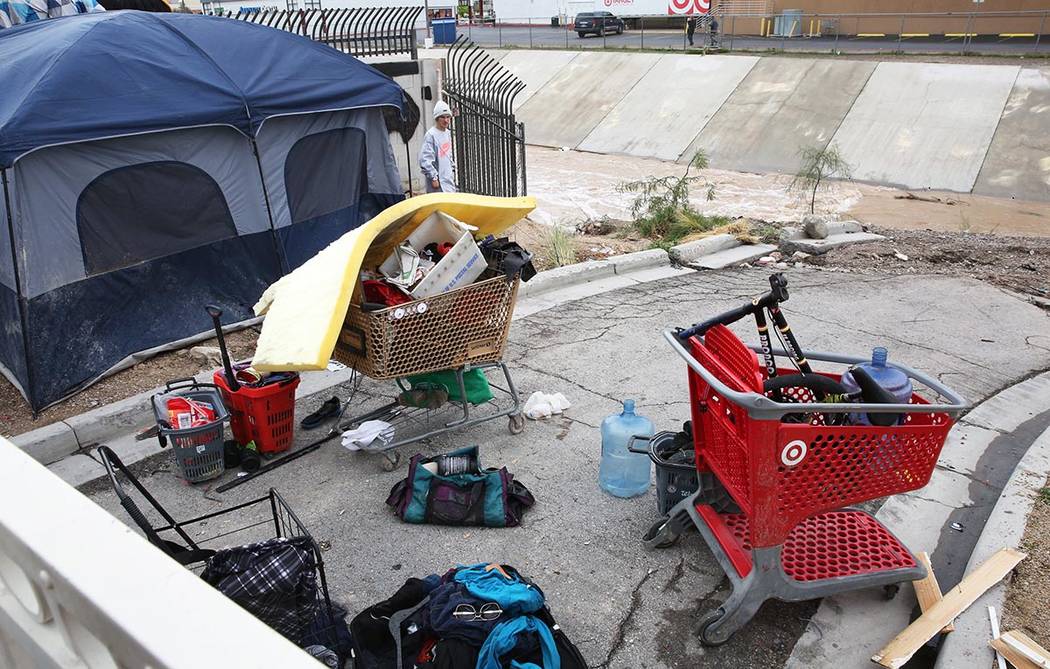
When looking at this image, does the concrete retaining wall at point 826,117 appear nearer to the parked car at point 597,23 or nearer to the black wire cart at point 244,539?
the parked car at point 597,23

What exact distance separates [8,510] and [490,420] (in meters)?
3.65

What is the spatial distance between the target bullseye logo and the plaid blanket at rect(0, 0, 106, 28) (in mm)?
9148

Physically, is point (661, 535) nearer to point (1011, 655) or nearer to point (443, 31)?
point (1011, 655)

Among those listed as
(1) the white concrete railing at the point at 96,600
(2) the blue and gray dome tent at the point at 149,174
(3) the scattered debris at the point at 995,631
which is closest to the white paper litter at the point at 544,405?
(3) the scattered debris at the point at 995,631

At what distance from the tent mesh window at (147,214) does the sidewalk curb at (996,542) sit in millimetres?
6072

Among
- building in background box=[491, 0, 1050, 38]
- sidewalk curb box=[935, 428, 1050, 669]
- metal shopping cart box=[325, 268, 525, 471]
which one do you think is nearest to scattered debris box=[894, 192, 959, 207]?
building in background box=[491, 0, 1050, 38]

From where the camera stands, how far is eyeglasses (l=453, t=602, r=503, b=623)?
9.37ft

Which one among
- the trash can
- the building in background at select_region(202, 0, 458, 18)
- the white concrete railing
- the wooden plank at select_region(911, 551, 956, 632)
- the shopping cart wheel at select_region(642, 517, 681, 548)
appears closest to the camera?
the white concrete railing

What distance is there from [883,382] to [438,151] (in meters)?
6.71

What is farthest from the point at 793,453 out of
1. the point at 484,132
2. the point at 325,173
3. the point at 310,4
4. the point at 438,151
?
the point at 310,4

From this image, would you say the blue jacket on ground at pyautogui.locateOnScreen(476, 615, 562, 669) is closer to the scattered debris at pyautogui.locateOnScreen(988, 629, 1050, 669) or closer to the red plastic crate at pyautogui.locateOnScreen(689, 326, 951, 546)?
the red plastic crate at pyautogui.locateOnScreen(689, 326, 951, 546)

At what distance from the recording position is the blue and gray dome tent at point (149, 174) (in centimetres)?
553

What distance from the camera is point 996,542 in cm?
362

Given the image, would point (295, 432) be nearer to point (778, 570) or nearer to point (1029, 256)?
point (778, 570)
